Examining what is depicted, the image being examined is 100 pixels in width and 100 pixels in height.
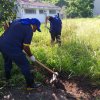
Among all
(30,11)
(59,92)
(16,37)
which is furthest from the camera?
(30,11)

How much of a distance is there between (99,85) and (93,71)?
0.43 meters

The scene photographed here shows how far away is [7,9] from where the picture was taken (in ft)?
23.4

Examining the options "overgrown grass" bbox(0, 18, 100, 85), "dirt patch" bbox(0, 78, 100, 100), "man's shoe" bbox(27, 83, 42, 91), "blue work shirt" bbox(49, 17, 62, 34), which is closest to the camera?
"dirt patch" bbox(0, 78, 100, 100)

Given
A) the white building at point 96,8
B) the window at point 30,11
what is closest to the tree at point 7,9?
the window at point 30,11

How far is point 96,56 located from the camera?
7.58 metres

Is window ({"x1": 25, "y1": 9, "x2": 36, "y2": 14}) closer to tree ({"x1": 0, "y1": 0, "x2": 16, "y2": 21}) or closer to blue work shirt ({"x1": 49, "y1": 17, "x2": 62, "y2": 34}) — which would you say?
blue work shirt ({"x1": 49, "y1": 17, "x2": 62, "y2": 34})

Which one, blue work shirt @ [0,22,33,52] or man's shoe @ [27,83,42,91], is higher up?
blue work shirt @ [0,22,33,52]

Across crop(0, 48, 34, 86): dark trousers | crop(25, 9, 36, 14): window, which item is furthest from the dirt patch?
crop(25, 9, 36, 14): window

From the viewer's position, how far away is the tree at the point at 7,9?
7039 millimetres

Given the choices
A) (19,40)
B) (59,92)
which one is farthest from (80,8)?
(19,40)

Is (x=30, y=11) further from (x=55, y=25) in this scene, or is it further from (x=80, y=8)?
(x=55, y=25)

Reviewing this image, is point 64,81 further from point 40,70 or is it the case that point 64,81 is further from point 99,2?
point 99,2

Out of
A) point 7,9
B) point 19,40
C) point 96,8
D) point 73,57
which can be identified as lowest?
point 96,8

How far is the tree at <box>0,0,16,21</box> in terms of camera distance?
7.04 m
